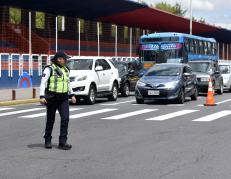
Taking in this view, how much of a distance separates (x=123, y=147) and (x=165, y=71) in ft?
43.8

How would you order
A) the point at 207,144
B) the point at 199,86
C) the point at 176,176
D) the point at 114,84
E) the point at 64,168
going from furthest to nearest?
the point at 199,86
the point at 114,84
the point at 207,144
the point at 64,168
the point at 176,176

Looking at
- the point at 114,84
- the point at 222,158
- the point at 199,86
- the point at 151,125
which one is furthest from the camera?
the point at 199,86

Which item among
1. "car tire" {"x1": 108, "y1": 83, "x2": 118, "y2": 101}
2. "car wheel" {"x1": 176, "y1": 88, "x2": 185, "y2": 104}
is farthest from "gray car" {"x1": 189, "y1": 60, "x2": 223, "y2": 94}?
"car wheel" {"x1": 176, "y1": 88, "x2": 185, "y2": 104}

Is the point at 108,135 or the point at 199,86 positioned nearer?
the point at 108,135

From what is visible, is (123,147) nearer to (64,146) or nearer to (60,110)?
(64,146)

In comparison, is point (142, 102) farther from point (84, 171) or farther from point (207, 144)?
point (84, 171)

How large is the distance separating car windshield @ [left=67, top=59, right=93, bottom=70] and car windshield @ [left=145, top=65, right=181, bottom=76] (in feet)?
7.85

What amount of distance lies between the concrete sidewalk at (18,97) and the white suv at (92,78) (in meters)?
2.62

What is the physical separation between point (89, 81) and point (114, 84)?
2943mm

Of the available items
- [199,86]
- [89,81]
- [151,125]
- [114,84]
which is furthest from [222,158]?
[199,86]

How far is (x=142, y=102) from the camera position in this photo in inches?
947

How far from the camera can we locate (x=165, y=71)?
24.5 metres

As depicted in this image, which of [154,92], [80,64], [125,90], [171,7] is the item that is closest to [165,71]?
[154,92]

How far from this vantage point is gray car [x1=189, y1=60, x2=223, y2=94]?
3019 cm
